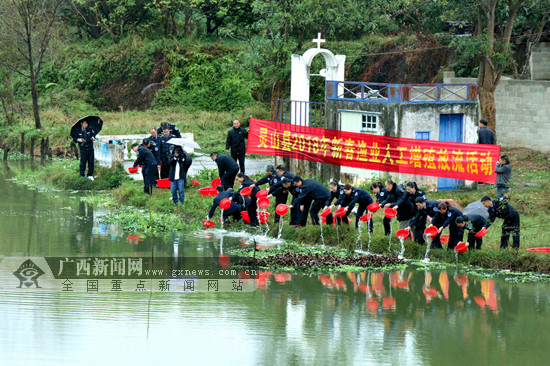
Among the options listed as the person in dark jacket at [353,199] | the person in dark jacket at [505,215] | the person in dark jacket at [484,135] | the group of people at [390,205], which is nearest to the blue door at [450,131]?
the person in dark jacket at [484,135]

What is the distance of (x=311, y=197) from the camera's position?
18.6 metres

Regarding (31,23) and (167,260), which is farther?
(31,23)

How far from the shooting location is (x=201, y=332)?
12.4 metres

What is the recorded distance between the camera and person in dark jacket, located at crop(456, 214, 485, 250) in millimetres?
15992

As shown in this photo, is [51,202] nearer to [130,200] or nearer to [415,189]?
[130,200]

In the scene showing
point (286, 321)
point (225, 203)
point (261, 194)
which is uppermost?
point (261, 194)

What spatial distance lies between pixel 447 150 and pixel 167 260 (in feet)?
26.9

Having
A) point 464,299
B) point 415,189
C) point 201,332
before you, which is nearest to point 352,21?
point 415,189

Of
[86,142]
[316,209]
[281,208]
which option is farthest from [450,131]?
[86,142]

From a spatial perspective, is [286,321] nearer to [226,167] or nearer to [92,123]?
[226,167]

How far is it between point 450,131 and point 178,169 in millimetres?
7286

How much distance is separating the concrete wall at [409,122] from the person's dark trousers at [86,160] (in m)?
7.28

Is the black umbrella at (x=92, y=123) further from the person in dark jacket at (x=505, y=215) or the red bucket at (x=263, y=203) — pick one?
the person in dark jacket at (x=505, y=215)

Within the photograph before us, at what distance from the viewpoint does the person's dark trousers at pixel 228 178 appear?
70.5ft
